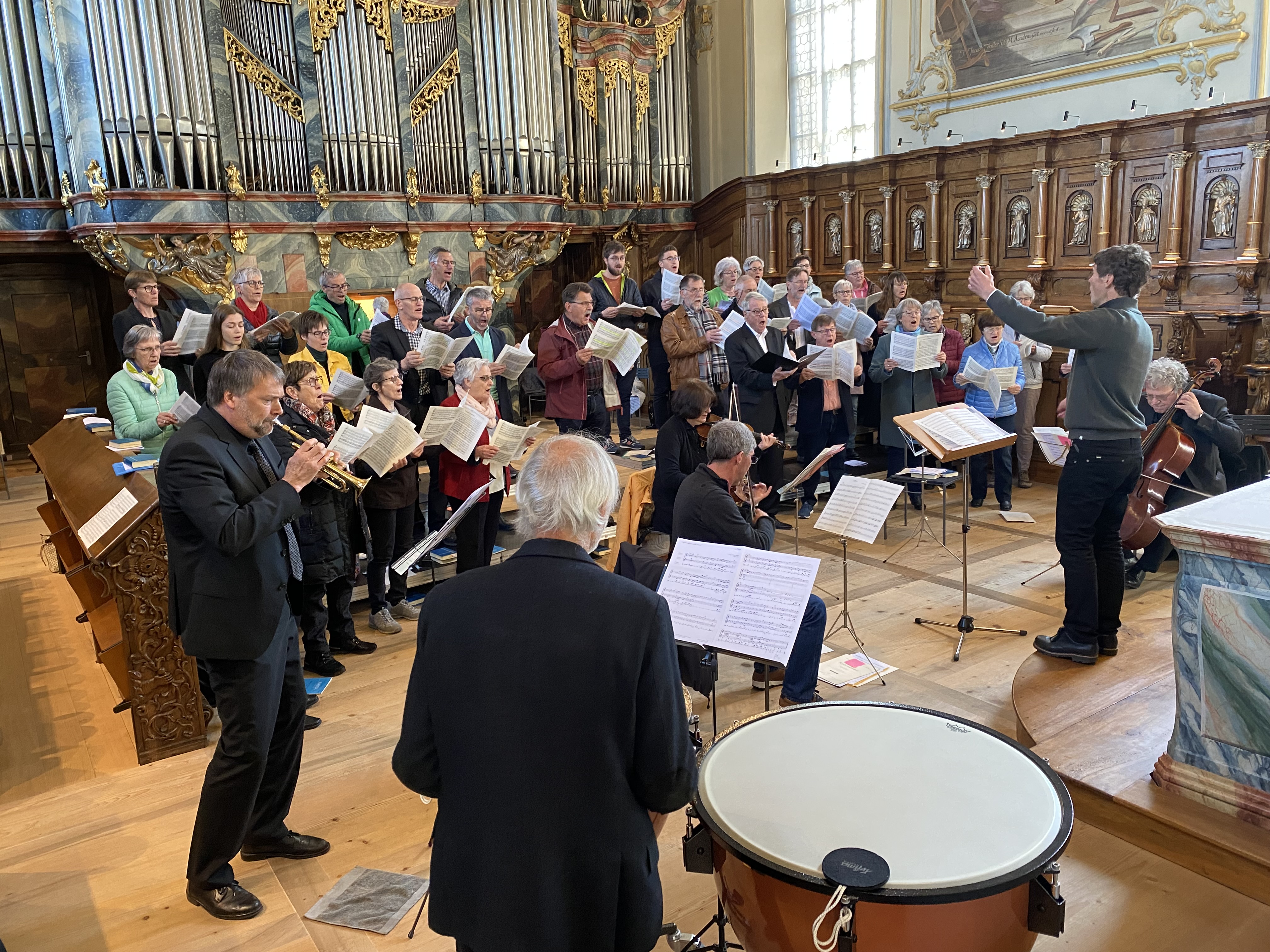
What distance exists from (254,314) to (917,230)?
6781 millimetres

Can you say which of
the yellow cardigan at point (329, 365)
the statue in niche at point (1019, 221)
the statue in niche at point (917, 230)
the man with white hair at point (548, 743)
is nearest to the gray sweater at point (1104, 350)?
the man with white hair at point (548, 743)

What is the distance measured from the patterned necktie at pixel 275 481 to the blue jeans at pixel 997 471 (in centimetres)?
511

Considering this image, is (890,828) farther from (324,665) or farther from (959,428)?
(324,665)

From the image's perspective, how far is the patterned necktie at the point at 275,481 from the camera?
2.86 m

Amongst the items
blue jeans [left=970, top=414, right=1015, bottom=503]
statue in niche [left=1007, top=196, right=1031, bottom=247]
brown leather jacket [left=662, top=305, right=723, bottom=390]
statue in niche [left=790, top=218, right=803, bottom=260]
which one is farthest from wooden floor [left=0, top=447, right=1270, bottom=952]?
Answer: statue in niche [left=790, top=218, right=803, bottom=260]

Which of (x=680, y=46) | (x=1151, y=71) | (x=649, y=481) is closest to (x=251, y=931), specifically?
(x=649, y=481)

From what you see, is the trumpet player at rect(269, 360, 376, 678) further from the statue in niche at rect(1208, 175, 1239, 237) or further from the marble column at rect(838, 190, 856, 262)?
the marble column at rect(838, 190, 856, 262)

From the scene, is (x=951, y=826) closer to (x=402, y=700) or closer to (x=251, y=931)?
(x=251, y=931)

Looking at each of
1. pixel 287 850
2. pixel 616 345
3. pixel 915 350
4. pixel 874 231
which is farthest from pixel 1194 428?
pixel 874 231

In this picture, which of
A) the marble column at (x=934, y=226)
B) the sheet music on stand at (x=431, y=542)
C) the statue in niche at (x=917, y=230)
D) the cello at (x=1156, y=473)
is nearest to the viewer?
the sheet music on stand at (x=431, y=542)

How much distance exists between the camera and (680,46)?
468 inches

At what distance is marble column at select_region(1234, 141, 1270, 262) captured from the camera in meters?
6.99

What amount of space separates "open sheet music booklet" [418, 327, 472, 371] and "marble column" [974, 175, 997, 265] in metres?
5.76

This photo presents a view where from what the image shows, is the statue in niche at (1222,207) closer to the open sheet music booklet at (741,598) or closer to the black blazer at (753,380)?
the black blazer at (753,380)
